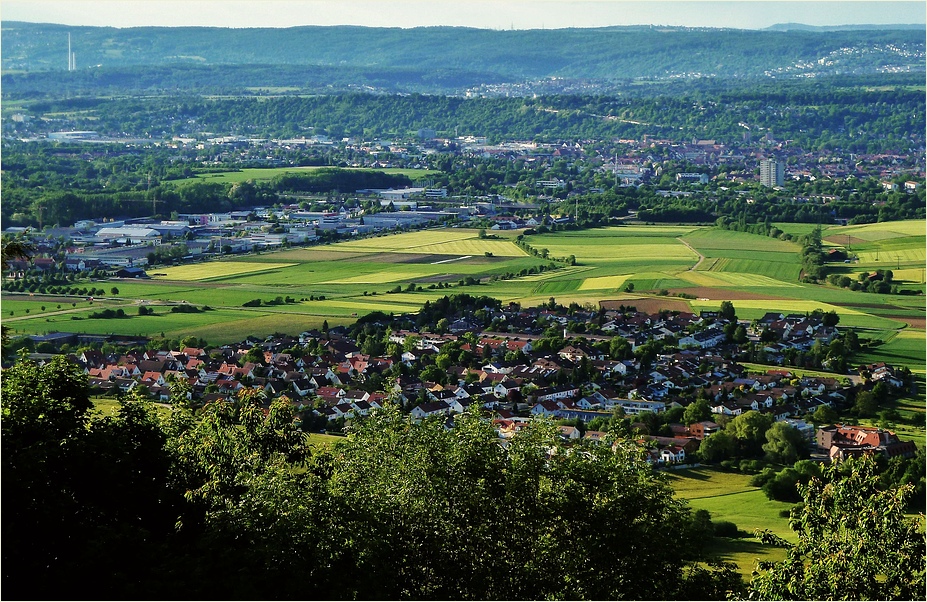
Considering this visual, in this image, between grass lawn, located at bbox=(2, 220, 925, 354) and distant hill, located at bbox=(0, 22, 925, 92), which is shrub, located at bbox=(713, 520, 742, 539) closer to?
grass lawn, located at bbox=(2, 220, 925, 354)

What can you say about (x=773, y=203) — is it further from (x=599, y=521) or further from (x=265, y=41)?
(x=265, y=41)

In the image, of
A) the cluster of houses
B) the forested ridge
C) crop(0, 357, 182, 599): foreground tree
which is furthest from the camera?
the forested ridge

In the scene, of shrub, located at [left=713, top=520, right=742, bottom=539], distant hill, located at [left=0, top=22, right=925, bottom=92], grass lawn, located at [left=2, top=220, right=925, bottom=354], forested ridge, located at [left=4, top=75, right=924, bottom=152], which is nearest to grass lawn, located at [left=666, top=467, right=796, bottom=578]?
shrub, located at [left=713, top=520, right=742, bottom=539]

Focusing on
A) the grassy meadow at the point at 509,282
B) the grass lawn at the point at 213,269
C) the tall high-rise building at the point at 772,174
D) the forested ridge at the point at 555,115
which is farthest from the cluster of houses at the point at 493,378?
the forested ridge at the point at 555,115

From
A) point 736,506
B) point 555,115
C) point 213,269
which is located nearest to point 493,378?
point 736,506

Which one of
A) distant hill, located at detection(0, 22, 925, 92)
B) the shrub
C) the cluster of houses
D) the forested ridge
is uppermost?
distant hill, located at detection(0, 22, 925, 92)

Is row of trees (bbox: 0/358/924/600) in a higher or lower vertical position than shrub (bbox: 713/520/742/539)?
higher

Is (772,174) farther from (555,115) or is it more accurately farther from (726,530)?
(726,530)
